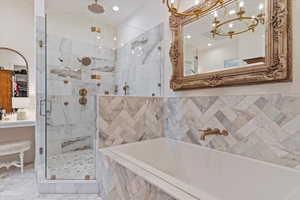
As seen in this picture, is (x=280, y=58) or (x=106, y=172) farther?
(x=106, y=172)

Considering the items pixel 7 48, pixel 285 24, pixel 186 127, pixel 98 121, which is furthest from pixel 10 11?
pixel 285 24

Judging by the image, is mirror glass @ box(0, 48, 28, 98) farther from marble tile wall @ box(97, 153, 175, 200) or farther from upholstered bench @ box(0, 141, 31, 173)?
marble tile wall @ box(97, 153, 175, 200)

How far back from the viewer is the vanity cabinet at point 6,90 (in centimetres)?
282

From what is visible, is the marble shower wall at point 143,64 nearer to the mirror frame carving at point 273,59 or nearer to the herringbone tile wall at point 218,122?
the herringbone tile wall at point 218,122

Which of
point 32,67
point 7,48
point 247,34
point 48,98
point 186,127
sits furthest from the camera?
point 32,67

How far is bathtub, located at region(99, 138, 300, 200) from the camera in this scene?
0.98m

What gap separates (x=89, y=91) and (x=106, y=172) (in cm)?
175

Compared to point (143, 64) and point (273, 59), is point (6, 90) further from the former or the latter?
point (273, 59)

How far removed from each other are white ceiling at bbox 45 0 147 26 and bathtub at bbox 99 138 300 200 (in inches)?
88.7

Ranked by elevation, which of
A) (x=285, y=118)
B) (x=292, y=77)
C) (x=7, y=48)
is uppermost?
(x=7, y=48)

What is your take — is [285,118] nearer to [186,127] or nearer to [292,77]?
[292,77]

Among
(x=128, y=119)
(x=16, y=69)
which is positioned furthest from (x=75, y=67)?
(x=128, y=119)

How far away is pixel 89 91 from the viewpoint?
3064mm

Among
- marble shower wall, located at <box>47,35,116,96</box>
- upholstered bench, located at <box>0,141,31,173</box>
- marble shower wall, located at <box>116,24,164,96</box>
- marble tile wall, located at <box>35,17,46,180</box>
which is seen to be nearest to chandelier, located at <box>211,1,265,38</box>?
marble shower wall, located at <box>116,24,164,96</box>
